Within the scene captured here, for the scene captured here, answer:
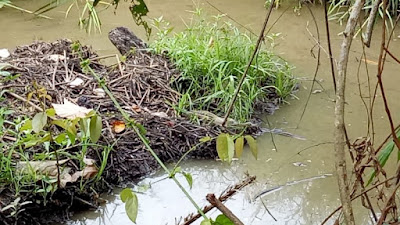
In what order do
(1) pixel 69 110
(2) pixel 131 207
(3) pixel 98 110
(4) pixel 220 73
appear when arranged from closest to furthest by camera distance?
(2) pixel 131 207
(1) pixel 69 110
(3) pixel 98 110
(4) pixel 220 73

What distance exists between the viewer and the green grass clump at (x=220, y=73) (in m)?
2.92

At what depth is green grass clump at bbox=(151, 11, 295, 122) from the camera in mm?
2924

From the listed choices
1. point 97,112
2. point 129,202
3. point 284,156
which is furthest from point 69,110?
point 129,202

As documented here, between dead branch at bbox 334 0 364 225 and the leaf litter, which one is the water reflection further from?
dead branch at bbox 334 0 364 225

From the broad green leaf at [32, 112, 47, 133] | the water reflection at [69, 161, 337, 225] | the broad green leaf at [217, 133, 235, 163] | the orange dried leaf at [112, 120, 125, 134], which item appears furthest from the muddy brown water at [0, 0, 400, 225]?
the broad green leaf at [217, 133, 235, 163]

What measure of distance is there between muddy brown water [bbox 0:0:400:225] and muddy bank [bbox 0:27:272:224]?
0.08 m

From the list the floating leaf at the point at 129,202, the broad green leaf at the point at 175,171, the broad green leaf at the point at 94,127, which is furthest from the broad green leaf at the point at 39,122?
the floating leaf at the point at 129,202

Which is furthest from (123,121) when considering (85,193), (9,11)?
(9,11)

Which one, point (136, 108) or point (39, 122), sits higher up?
point (39, 122)

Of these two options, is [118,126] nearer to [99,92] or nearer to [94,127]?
[99,92]

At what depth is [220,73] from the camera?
3.00 metres

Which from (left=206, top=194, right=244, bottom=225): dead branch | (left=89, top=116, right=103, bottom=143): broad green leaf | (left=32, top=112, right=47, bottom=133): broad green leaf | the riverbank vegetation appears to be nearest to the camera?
(left=206, top=194, right=244, bottom=225): dead branch

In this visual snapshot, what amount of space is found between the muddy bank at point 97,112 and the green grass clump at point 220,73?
8 cm

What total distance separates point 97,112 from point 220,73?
69 cm
